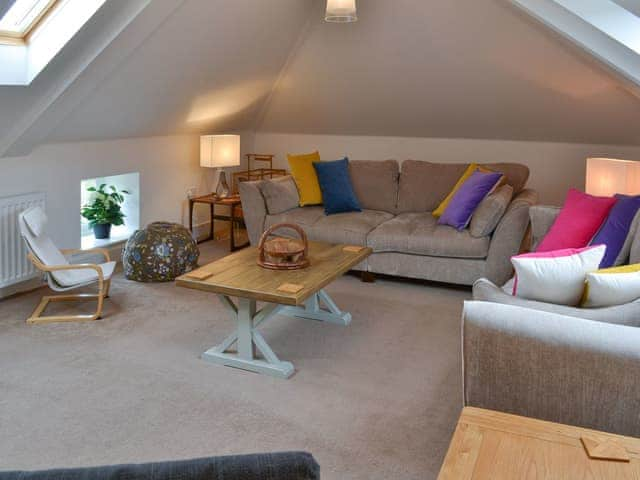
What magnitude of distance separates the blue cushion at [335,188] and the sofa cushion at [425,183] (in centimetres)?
42

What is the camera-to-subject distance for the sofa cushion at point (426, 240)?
4.84m

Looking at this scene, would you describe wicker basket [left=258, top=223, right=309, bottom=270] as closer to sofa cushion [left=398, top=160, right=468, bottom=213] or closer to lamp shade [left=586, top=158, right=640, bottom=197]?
sofa cushion [left=398, top=160, right=468, bottom=213]

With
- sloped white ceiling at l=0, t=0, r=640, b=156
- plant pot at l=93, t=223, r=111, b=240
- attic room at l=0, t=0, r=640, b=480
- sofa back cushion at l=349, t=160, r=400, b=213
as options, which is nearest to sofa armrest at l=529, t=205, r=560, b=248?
attic room at l=0, t=0, r=640, b=480

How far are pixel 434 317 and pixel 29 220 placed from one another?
263 cm

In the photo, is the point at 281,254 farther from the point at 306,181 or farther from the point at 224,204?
the point at 224,204

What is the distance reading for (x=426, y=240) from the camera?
16.2ft

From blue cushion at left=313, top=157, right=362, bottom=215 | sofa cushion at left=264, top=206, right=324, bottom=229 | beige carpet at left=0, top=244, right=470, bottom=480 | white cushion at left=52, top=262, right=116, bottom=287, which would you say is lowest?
beige carpet at left=0, top=244, right=470, bottom=480

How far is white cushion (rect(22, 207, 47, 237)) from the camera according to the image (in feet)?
13.5

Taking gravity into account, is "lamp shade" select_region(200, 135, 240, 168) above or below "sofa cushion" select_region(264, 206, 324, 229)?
above

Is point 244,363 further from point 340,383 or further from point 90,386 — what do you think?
point 90,386

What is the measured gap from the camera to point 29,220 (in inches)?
163

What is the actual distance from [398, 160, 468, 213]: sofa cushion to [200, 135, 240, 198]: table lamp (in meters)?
1.59

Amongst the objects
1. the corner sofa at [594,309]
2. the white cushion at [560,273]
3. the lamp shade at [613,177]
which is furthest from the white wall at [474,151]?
the white cushion at [560,273]

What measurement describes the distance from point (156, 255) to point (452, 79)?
2.84 meters
